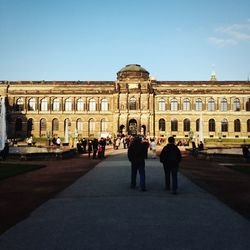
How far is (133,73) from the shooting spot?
206 feet

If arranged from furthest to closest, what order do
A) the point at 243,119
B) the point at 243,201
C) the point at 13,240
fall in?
the point at 243,119, the point at 243,201, the point at 13,240

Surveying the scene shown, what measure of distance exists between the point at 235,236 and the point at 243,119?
61268 millimetres

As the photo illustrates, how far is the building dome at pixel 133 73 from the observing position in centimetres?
6255

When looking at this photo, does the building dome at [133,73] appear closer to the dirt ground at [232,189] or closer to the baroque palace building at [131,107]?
the baroque palace building at [131,107]

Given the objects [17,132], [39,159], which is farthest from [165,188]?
[17,132]

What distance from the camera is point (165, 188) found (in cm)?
1078

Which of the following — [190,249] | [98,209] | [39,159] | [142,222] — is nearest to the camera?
[190,249]

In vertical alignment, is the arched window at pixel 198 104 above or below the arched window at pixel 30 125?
above

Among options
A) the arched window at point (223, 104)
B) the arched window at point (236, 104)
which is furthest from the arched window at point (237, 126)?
the arched window at point (223, 104)

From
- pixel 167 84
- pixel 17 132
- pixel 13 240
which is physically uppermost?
pixel 167 84

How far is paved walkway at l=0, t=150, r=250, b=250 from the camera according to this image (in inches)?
209

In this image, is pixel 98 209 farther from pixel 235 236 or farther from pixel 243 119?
pixel 243 119

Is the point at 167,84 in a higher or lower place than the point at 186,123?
higher

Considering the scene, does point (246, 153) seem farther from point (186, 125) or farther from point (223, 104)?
point (223, 104)
